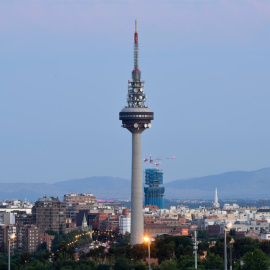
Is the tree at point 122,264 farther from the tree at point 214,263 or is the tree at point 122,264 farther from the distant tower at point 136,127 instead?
the distant tower at point 136,127

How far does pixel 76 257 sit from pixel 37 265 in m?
25.1

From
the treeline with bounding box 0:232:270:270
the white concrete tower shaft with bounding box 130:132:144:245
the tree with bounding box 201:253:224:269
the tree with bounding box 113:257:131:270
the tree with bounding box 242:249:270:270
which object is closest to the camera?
the tree with bounding box 242:249:270:270

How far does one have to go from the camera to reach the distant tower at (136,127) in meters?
177

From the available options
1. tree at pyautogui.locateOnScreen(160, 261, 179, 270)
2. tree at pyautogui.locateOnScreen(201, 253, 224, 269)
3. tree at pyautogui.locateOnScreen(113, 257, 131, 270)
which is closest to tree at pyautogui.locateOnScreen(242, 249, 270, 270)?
tree at pyautogui.locateOnScreen(201, 253, 224, 269)

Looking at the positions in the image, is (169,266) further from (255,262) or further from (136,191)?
(136,191)

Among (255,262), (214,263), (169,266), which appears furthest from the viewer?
(169,266)

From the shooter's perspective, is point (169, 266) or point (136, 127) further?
point (136, 127)

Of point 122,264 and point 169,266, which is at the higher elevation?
→ point 122,264

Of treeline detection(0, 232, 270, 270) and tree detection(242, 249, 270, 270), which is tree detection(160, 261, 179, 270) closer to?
treeline detection(0, 232, 270, 270)

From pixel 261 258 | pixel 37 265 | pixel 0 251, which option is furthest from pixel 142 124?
pixel 261 258

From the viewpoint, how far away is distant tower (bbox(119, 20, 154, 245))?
177 m

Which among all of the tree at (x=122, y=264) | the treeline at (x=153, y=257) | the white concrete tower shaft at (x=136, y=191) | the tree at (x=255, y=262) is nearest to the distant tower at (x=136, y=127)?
the white concrete tower shaft at (x=136, y=191)

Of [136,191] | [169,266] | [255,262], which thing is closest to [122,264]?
[169,266]

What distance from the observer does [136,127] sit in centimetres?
17812
